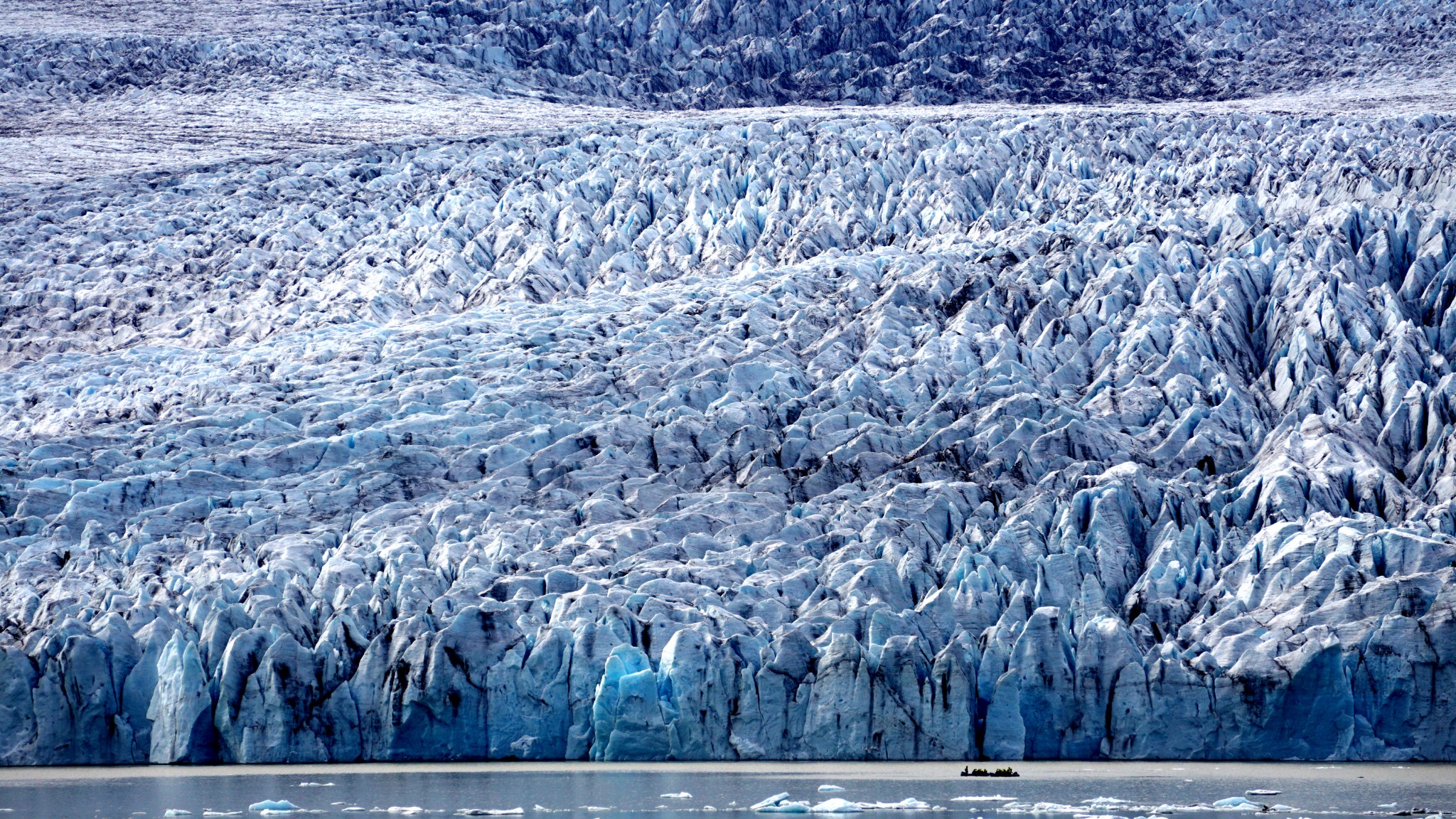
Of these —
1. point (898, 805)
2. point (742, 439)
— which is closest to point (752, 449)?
point (742, 439)

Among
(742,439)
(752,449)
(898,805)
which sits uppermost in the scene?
(742,439)

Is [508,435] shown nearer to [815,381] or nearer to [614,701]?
[815,381]

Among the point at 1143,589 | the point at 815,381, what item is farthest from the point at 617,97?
the point at 1143,589

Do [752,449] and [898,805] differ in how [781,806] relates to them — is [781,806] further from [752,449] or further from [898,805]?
[752,449]

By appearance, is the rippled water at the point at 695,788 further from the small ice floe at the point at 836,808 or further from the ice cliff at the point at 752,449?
the ice cliff at the point at 752,449

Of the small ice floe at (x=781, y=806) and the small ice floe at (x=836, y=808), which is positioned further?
the small ice floe at (x=781, y=806)

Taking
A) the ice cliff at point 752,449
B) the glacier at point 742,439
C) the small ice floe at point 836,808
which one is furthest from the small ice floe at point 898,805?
the ice cliff at point 752,449
